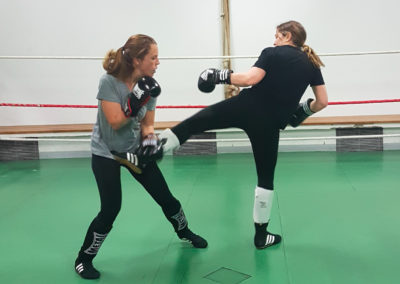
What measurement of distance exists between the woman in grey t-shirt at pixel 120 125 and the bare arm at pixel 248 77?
1.17 feet

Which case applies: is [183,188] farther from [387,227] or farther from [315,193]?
[387,227]

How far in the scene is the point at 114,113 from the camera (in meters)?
1.72

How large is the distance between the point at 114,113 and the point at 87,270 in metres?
0.81

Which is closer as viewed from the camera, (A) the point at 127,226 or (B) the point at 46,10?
(A) the point at 127,226

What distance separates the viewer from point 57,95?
4.59 metres

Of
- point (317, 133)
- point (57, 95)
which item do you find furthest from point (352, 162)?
point (57, 95)

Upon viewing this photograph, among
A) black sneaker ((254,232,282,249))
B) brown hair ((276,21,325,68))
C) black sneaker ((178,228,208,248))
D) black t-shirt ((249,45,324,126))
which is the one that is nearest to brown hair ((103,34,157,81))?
black t-shirt ((249,45,324,126))

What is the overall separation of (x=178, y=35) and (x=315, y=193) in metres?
2.27

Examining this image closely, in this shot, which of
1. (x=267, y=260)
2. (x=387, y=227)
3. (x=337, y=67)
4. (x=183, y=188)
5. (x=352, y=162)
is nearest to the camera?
(x=267, y=260)

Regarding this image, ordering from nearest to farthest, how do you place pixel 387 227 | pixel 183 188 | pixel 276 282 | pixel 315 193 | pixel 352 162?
pixel 276 282, pixel 387 227, pixel 315 193, pixel 183 188, pixel 352 162

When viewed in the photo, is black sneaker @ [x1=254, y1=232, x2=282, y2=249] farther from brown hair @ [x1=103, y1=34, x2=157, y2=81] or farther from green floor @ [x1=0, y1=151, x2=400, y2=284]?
brown hair @ [x1=103, y1=34, x2=157, y2=81]

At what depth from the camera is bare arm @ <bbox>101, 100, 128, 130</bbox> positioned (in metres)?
1.73

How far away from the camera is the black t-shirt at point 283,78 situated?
1.93 metres

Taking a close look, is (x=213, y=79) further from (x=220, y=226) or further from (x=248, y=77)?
(x=220, y=226)
